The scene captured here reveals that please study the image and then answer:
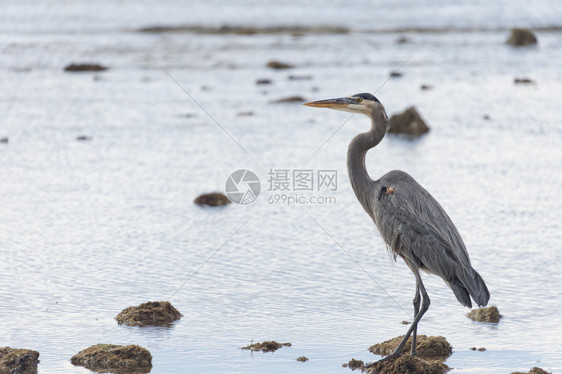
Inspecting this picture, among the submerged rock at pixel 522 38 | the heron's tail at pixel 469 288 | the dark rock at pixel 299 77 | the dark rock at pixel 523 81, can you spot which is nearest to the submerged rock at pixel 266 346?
the heron's tail at pixel 469 288

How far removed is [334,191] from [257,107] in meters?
6.09

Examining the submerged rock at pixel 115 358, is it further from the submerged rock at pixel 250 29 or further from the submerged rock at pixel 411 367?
the submerged rock at pixel 250 29

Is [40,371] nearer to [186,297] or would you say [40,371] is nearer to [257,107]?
[186,297]

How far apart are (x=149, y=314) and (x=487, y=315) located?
2.75m

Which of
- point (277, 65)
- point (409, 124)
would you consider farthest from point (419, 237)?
point (277, 65)

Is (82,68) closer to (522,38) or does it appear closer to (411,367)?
(522,38)

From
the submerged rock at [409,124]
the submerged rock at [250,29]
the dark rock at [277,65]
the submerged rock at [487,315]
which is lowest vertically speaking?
the submerged rock at [250,29]

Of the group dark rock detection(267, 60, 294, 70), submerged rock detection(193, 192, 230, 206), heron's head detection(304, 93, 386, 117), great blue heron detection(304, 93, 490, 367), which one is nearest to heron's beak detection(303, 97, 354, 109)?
heron's head detection(304, 93, 386, 117)

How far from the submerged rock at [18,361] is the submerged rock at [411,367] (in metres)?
2.34

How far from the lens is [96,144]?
1485 centimetres

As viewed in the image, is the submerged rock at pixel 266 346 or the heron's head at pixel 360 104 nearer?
the submerged rock at pixel 266 346

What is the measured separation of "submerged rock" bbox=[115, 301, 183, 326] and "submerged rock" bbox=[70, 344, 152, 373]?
0.81 meters

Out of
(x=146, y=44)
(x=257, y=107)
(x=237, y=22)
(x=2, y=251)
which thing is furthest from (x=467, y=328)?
(x=237, y=22)

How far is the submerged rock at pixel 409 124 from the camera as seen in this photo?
15.5 meters
